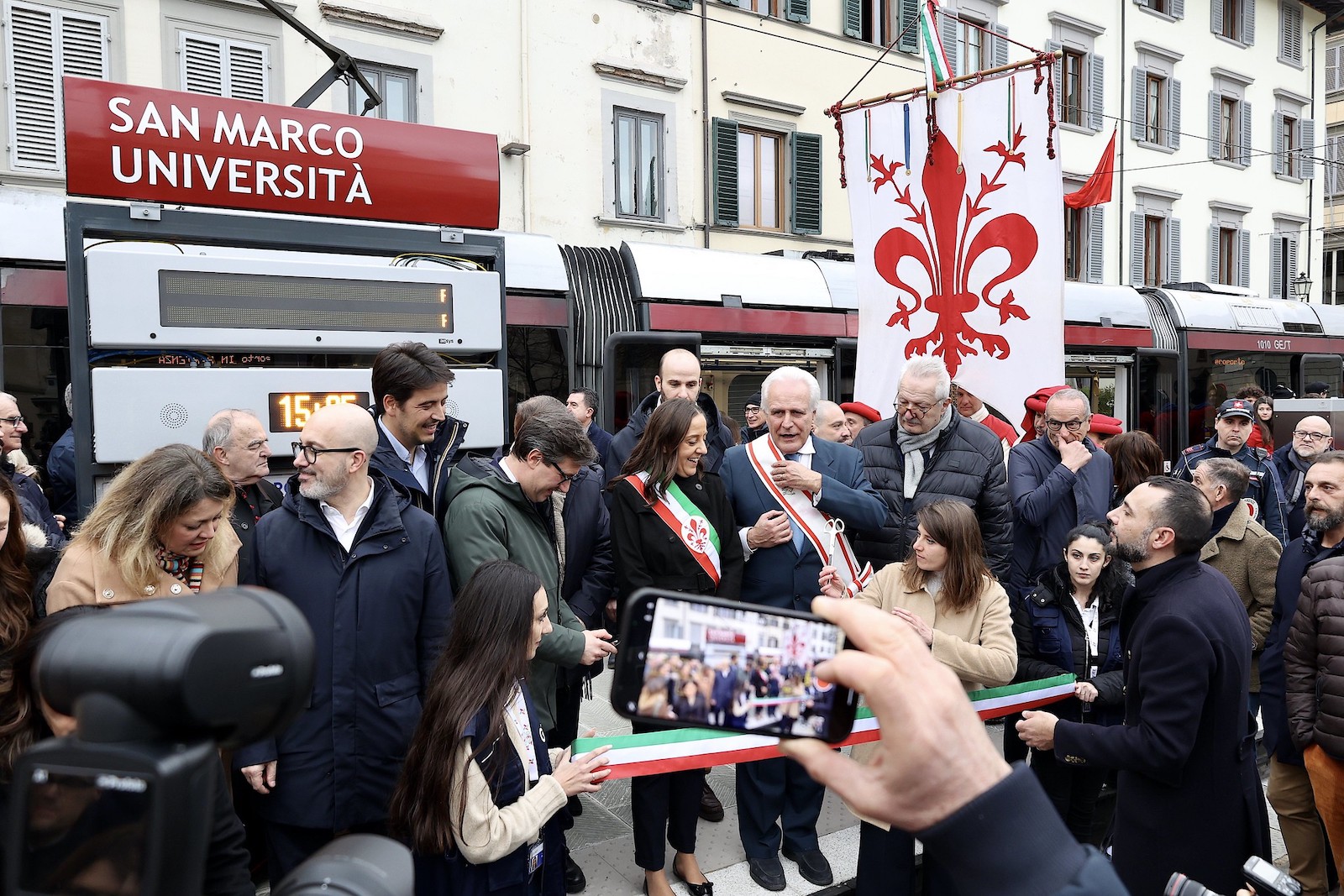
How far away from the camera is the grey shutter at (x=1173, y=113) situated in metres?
20.8

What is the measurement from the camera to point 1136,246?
2031 cm

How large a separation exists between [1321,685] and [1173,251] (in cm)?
2051

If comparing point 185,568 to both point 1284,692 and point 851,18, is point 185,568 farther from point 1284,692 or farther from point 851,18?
point 851,18

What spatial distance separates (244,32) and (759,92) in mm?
7541

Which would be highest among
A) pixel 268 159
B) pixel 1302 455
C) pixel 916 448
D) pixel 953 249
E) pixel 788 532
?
pixel 268 159

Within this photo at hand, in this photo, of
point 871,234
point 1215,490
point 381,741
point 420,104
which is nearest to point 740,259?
point 871,234

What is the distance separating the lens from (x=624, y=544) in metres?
3.67

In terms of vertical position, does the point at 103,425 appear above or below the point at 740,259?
below

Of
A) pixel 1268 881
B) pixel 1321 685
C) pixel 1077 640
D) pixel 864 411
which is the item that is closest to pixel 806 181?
pixel 864 411

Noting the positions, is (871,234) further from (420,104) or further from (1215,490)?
(420,104)

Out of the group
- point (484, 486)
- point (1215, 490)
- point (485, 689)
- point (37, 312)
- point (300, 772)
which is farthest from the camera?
point (37, 312)

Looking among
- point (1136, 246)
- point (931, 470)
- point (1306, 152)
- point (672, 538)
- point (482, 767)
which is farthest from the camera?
point (1306, 152)

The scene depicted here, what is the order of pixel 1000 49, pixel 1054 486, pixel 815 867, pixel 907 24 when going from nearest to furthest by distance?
pixel 815 867, pixel 1054 486, pixel 907 24, pixel 1000 49

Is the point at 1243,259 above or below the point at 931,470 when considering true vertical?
above
